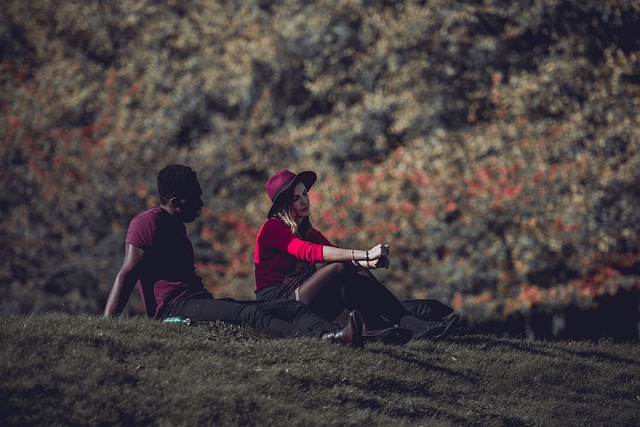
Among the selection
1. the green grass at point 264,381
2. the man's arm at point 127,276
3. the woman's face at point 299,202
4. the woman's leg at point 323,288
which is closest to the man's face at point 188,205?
the man's arm at point 127,276

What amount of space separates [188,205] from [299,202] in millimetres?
849

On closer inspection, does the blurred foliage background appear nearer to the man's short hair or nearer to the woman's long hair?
the woman's long hair

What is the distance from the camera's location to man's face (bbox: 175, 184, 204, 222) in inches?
265

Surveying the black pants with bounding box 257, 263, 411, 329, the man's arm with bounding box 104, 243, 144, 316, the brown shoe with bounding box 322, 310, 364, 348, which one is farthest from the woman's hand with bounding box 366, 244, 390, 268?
the man's arm with bounding box 104, 243, 144, 316

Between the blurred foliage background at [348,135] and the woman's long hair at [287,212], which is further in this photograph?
the blurred foliage background at [348,135]

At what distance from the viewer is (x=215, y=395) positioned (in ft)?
17.6

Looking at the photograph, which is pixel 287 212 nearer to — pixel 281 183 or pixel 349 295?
pixel 281 183

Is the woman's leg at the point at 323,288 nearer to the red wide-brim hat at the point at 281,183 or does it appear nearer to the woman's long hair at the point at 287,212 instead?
the woman's long hair at the point at 287,212

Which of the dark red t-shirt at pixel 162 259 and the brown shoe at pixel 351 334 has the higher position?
the dark red t-shirt at pixel 162 259

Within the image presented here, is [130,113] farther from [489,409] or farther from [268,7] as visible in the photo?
[489,409]

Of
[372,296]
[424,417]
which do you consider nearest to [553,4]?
[372,296]

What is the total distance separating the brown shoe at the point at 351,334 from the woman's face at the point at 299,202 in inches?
41.7

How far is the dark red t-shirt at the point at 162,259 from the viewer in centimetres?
644

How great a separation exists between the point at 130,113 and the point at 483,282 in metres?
6.48
